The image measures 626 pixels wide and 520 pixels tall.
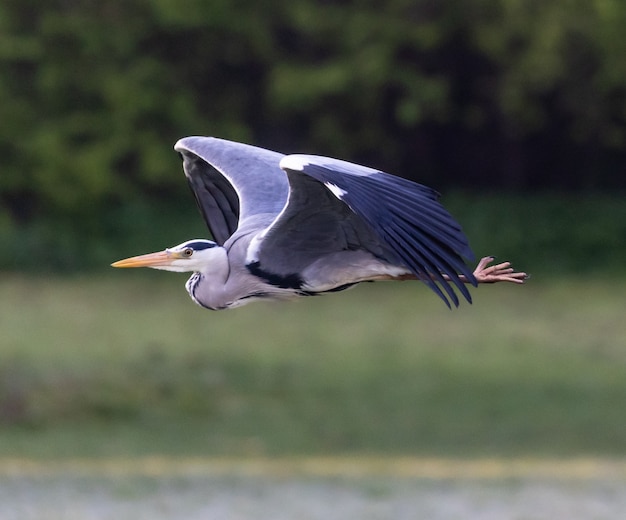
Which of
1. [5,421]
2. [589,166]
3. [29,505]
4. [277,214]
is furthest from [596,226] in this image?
[277,214]

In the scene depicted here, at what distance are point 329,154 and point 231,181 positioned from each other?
21.5 meters

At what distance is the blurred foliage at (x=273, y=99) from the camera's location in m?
28.5

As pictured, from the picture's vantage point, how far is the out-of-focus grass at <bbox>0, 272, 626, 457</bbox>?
19.8m

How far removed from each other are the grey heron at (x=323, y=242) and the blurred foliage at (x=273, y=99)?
20436mm

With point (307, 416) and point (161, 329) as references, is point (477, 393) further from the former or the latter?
point (161, 329)

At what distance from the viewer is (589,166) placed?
101 feet

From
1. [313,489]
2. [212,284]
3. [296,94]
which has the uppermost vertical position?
[296,94]

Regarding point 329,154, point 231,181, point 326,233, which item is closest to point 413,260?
point 326,233

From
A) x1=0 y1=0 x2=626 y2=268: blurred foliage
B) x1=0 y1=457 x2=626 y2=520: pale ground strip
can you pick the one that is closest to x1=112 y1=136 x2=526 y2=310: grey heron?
x1=0 y1=457 x2=626 y2=520: pale ground strip

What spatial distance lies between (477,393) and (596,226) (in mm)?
8378

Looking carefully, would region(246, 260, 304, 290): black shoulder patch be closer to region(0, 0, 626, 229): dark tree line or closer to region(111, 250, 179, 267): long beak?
region(111, 250, 179, 267): long beak

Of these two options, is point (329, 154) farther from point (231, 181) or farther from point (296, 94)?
point (231, 181)

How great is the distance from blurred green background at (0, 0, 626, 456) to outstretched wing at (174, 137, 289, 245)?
1383 centimetres

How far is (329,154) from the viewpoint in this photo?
29125 mm
